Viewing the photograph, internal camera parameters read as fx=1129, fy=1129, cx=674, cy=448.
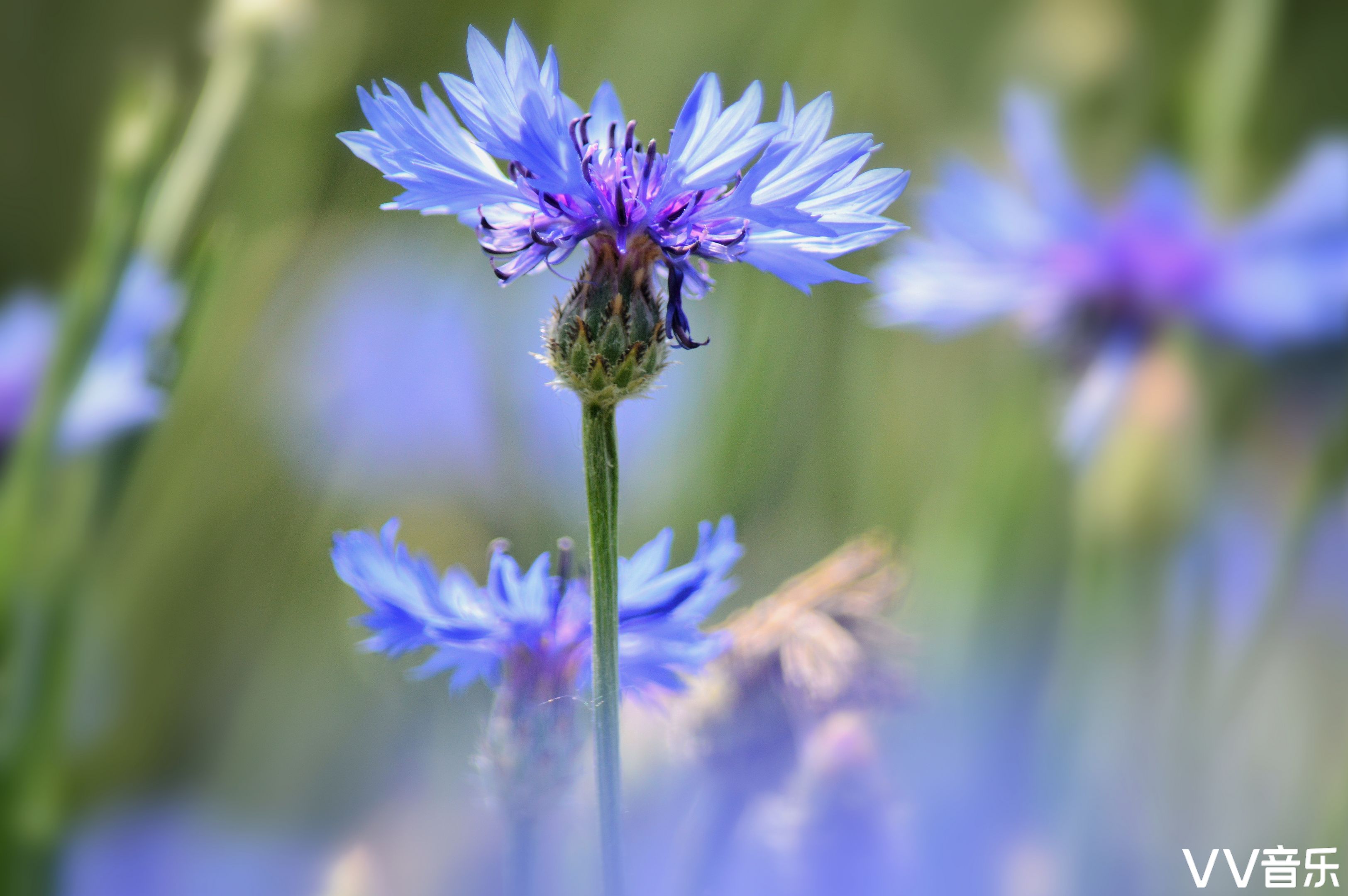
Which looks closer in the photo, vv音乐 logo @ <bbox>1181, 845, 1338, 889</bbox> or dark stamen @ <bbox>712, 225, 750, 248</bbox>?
dark stamen @ <bbox>712, 225, 750, 248</bbox>

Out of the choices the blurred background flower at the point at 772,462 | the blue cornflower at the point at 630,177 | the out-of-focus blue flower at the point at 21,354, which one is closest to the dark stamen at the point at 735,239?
the blue cornflower at the point at 630,177

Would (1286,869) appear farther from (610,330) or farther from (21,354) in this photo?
(21,354)

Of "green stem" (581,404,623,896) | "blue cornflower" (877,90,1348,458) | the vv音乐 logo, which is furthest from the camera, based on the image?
"blue cornflower" (877,90,1348,458)

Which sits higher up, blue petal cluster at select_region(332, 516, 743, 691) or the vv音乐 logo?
blue petal cluster at select_region(332, 516, 743, 691)

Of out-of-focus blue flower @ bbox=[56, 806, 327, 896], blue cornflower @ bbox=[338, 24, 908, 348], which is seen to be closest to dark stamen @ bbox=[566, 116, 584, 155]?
blue cornflower @ bbox=[338, 24, 908, 348]

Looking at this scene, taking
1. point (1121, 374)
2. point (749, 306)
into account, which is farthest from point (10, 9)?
point (1121, 374)

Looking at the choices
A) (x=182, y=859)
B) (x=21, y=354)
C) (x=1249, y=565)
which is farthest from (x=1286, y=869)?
(x=21, y=354)

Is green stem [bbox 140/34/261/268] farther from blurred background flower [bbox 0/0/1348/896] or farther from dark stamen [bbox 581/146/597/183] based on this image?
dark stamen [bbox 581/146/597/183]

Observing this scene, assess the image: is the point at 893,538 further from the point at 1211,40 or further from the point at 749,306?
the point at 1211,40
